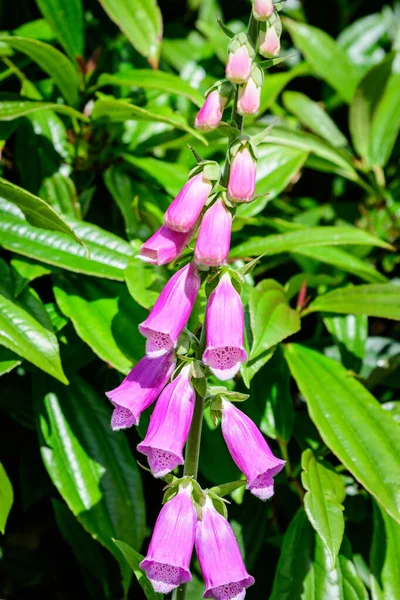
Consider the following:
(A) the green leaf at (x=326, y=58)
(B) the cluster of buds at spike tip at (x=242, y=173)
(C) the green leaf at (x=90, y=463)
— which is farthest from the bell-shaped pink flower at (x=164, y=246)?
(A) the green leaf at (x=326, y=58)

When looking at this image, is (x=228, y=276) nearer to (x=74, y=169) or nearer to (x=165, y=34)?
(x=74, y=169)

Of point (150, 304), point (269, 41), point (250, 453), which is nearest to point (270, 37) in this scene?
point (269, 41)

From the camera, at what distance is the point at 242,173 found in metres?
1.28

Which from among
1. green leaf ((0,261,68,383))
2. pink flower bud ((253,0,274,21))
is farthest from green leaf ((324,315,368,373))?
pink flower bud ((253,0,274,21))

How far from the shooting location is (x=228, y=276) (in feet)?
4.44

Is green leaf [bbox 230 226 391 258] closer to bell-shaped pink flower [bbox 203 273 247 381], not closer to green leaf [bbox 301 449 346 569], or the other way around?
green leaf [bbox 301 449 346 569]

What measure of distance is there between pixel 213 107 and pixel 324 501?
3.10 ft

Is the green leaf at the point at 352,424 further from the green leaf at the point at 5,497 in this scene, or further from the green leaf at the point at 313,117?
the green leaf at the point at 313,117

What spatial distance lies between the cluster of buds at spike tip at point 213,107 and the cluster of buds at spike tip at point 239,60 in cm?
4

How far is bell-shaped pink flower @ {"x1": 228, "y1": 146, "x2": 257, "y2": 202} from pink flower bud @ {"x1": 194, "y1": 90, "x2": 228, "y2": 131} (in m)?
0.08

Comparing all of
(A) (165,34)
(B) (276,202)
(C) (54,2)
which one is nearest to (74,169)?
(C) (54,2)

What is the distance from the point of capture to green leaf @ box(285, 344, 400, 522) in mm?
1660

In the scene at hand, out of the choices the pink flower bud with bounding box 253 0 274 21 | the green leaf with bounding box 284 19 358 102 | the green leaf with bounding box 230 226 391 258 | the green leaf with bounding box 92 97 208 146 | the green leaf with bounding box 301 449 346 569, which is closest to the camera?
the pink flower bud with bounding box 253 0 274 21

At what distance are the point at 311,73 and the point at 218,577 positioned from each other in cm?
224
